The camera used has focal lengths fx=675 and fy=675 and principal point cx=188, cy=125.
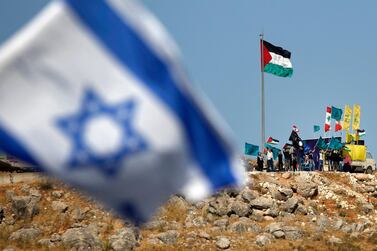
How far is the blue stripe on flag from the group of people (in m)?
29.4

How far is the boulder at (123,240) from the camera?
91.3 feet

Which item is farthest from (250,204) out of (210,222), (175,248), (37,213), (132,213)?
(132,213)

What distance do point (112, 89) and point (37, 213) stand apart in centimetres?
2774

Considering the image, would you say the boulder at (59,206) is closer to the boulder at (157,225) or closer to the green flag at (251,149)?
the boulder at (157,225)

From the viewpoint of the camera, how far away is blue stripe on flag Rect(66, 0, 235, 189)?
5594mm

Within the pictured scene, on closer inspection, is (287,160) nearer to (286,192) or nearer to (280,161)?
(280,161)

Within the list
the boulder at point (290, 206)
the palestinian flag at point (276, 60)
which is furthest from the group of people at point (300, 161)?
the palestinian flag at point (276, 60)

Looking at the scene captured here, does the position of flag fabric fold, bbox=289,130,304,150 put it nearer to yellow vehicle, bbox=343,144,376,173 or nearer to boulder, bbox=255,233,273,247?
boulder, bbox=255,233,273,247

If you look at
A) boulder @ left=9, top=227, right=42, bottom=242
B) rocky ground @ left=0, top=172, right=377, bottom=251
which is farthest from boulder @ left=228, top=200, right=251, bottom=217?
boulder @ left=9, top=227, right=42, bottom=242

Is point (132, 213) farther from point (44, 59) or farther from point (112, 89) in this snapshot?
point (44, 59)

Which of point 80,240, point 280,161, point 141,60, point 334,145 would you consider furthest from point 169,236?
point 141,60

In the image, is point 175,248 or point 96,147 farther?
point 175,248

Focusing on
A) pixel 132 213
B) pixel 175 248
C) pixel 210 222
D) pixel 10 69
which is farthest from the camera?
pixel 210 222

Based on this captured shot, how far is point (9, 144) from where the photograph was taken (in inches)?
223
